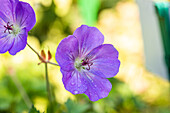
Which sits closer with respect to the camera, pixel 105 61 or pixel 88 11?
pixel 105 61

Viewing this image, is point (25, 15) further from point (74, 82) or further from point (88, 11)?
point (88, 11)

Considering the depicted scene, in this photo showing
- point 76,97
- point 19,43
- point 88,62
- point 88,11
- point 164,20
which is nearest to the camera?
point 19,43

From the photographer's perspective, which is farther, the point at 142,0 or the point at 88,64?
the point at 142,0

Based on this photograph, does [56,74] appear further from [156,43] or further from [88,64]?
[88,64]

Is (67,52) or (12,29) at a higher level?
(12,29)

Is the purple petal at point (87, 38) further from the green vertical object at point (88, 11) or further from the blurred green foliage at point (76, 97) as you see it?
the green vertical object at point (88, 11)

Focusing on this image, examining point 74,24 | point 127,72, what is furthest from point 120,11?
point 127,72

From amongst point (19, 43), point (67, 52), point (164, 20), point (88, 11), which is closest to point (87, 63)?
point (67, 52)
